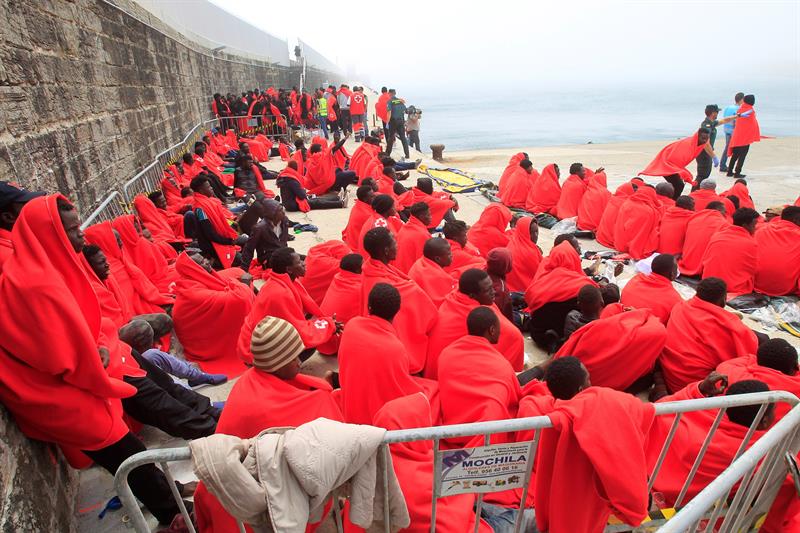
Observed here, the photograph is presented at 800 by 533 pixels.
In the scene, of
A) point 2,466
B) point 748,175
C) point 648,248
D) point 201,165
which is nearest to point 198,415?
point 2,466

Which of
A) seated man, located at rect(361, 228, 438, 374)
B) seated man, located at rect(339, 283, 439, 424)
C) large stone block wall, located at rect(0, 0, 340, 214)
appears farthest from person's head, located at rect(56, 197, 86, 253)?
seated man, located at rect(361, 228, 438, 374)

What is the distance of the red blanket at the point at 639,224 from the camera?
6613mm

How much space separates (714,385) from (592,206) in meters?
5.44

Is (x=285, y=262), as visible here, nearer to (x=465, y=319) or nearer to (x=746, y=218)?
(x=465, y=319)

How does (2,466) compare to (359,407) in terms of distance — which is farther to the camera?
(359,407)

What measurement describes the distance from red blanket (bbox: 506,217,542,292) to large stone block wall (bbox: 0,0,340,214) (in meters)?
4.69

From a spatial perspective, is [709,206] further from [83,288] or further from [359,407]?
[83,288]

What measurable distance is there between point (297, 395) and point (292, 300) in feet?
5.01

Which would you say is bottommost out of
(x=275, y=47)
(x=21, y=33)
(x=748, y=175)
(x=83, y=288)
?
(x=748, y=175)

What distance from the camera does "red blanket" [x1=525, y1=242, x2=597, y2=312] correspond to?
14.3 feet

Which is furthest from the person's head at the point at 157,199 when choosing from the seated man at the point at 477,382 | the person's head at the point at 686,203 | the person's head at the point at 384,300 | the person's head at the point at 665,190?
the person's head at the point at 665,190

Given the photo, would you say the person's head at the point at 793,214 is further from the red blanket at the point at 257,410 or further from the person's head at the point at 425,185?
the red blanket at the point at 257,410

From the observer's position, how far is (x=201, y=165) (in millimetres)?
9656

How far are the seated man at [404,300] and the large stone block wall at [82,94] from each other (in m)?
2.75
